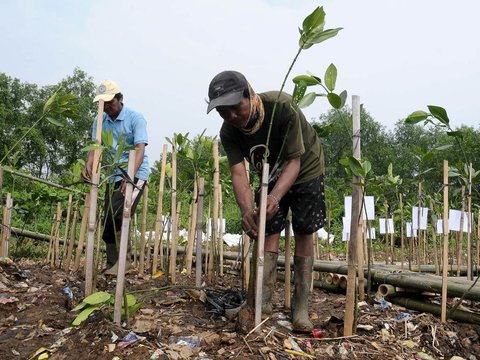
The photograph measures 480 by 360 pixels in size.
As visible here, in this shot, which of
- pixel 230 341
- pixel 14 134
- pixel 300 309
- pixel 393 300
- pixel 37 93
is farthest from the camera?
pixel 37 93

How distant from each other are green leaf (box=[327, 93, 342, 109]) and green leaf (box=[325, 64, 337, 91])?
0.13 ft

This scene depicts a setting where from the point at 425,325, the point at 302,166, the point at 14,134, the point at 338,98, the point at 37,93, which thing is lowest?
the point at 425,325

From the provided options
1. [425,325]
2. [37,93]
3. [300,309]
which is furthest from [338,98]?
[37,93]

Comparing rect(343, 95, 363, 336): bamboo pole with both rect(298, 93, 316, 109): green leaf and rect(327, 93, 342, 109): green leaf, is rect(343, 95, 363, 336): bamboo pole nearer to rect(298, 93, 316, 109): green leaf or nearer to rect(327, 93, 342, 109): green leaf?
rect(327, 93, 342, 109): green leaf

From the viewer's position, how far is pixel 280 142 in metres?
2.77

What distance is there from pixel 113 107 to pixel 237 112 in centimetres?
191

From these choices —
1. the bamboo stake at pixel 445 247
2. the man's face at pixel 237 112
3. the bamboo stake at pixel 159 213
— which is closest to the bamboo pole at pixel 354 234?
the man's face at pixel 237 112

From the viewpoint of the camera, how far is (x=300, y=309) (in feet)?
9.20

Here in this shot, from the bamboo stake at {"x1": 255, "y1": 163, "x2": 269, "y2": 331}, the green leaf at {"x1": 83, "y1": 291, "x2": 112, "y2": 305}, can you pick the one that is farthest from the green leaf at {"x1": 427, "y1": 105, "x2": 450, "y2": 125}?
the green leaf at {"x1": 83, "y1": 291, "x2": 112, "y2": 305}

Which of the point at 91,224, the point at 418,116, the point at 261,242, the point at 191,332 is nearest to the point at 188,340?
the point at 191,332

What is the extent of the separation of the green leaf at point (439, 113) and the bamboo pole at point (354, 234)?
1.52 feet

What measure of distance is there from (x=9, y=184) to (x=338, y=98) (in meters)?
8.10

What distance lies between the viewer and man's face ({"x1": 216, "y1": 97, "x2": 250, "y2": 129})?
95.0 inches

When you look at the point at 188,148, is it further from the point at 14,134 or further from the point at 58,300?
the point at 14,134
